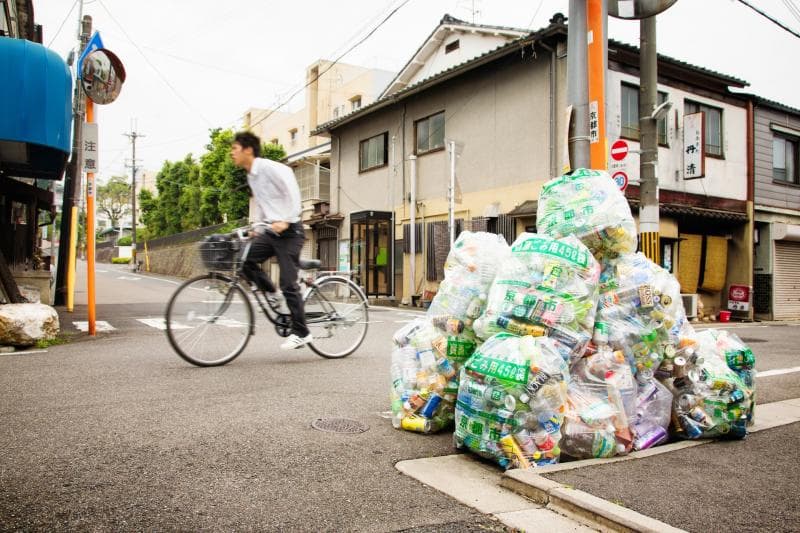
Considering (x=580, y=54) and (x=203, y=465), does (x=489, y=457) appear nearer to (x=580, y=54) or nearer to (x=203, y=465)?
(x=203, y=465)

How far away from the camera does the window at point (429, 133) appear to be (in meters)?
18.1

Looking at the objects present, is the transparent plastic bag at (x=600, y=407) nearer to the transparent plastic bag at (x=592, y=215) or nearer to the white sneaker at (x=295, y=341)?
the transparent plastic bag at (x=592, y=215)

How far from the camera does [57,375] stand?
4.68 meters

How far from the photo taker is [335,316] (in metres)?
5.86

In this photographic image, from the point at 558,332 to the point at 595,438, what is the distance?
0.57 m

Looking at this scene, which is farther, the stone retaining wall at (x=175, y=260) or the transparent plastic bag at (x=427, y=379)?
the stone retaining wall at (x=175, y=260)

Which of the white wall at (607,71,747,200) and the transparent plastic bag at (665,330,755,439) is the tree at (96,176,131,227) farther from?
the transparent plastic bag at (665,330,755,439)

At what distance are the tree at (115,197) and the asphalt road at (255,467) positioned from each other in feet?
240

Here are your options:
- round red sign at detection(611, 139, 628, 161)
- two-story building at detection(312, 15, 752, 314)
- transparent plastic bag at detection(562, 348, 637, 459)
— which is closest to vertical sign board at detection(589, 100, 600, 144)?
round red sign at detection(611, 139, 628, 161)

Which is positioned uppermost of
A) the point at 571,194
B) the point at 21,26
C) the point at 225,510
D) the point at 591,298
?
the point at 21,26

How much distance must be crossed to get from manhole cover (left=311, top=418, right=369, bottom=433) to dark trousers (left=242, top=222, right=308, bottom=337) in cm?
185

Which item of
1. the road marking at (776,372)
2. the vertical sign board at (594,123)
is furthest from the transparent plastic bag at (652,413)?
the vertical sign board at (594,123)

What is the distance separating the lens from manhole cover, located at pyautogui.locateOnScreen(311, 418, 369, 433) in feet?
11.1

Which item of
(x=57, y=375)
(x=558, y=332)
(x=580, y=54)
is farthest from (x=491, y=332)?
(x=580, y=54)
